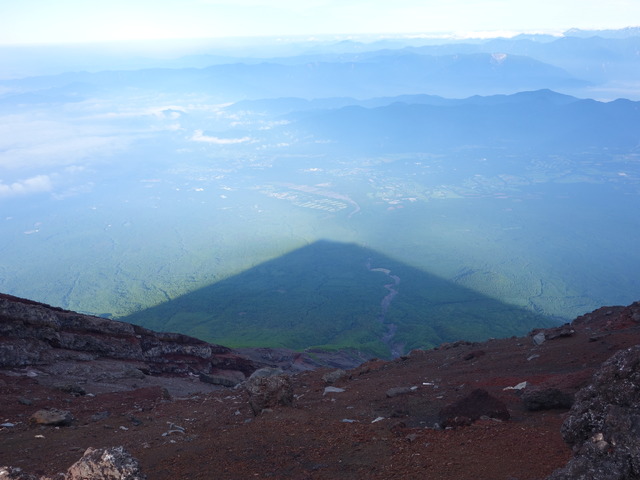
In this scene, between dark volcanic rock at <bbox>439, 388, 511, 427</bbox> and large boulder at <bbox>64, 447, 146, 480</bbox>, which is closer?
large boulder at <bbox>64, 447, 146, 480</bbox>

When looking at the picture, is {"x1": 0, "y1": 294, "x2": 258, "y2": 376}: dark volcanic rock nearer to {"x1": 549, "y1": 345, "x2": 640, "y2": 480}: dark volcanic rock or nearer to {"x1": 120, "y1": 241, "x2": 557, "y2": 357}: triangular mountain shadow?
{"x1": 549, "y1": 345, "x2": 640, "y2": 480}: dark volcanic rock

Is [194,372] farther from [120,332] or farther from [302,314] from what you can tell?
[302,314]

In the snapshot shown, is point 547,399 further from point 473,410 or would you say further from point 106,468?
point 106,468

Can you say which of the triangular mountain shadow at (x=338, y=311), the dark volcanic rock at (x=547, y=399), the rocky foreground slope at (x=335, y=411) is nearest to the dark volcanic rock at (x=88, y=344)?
the rocky foreground slope at (x=335, y=411)

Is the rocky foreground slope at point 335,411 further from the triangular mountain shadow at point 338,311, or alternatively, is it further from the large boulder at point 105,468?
the triangular mountain shadow at point 338,311

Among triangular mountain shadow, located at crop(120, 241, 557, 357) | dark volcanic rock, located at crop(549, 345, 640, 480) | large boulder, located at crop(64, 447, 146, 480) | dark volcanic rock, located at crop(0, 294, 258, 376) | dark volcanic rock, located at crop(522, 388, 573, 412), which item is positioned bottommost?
triangular mountain shadow, located at crop(120, 241, 557, 357)

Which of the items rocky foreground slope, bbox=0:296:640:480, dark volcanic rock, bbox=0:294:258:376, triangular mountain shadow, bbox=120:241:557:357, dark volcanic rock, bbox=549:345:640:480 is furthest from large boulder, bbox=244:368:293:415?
triangular mountain shadow, bbox=120:241:557:357
